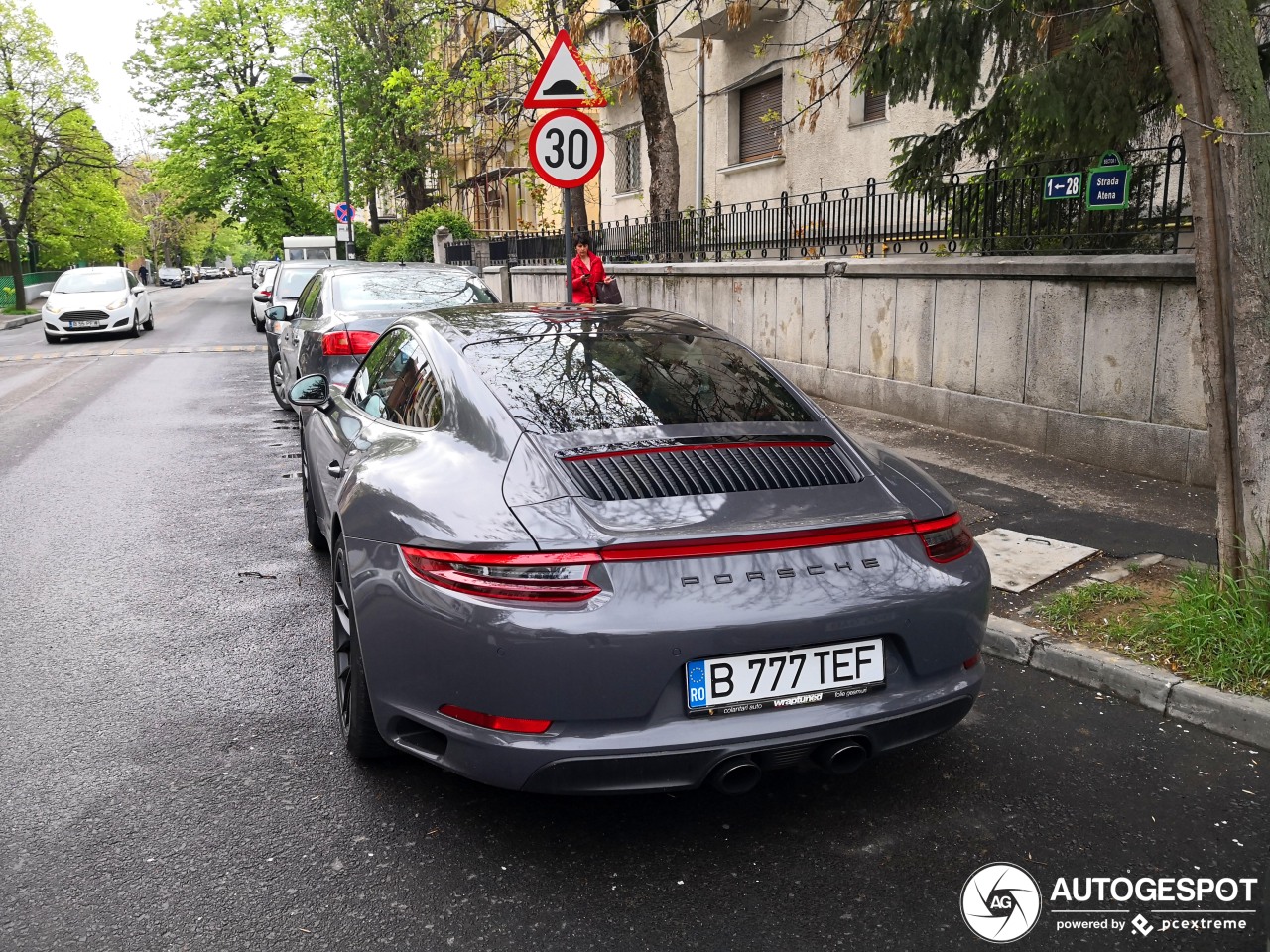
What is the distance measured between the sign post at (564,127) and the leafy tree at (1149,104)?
1.67 meters

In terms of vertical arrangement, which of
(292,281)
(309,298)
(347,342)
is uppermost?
(292,281)

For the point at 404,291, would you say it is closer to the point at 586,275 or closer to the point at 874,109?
the point at 586,275

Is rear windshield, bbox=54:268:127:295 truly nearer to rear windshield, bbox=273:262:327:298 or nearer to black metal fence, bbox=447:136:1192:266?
rear windshield, bbox=273:262:327:298

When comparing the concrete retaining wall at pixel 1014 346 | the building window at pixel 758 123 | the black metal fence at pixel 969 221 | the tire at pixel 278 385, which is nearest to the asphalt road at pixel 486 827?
the concrete retaining wall at pixel 1014 346

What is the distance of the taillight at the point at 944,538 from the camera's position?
121 inches

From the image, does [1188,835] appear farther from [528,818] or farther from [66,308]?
[66,308]

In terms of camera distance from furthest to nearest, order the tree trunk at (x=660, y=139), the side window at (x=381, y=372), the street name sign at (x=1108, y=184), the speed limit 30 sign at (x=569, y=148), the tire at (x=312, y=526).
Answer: the tree trunk at (x=660, y=139) < the speed limit 30 sign at (x=569, y=148) < the street name sign at (x=1108, y=184) < the tire at (x=312, y=526) < the side window at (x=381, y=372)

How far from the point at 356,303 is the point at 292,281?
8.89 meters

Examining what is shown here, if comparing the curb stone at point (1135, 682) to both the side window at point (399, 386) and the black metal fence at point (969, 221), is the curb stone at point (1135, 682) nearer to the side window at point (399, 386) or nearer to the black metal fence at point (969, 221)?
the side window at point (399, 386)

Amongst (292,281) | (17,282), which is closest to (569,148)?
(292,281)

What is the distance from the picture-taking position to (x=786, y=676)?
9.23 feet

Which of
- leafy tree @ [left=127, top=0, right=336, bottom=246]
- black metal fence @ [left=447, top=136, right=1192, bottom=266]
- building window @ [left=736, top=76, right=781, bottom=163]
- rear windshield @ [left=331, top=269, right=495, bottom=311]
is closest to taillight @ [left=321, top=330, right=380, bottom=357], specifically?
rear windshield @ [left=331, top=269, right=495, bottom=311]

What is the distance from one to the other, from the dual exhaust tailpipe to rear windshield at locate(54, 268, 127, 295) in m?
25.0

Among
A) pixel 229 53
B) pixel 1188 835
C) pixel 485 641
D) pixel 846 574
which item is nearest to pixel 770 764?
pixel 846 574
